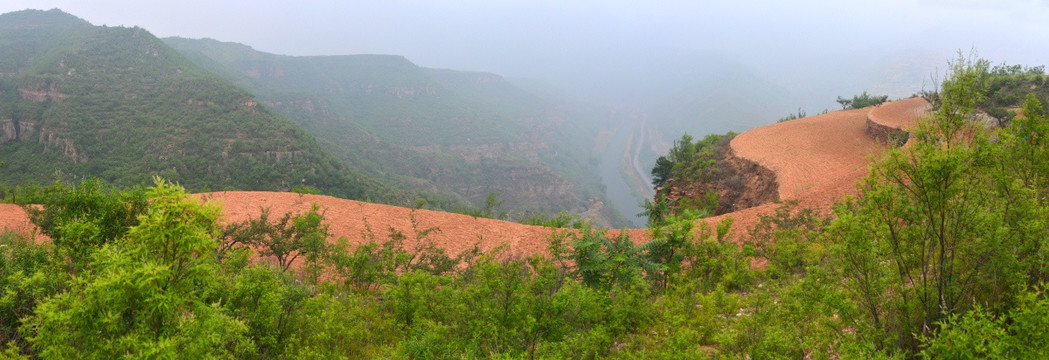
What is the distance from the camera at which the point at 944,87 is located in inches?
139

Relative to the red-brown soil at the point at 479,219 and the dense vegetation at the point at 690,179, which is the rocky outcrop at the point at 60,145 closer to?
the red-brown soil at the point at 479,219

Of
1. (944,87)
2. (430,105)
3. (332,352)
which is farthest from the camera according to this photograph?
(430,105)

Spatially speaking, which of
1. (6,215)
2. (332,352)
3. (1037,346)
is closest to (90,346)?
(332,352)

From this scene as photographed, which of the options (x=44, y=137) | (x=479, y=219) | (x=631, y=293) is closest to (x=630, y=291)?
(x=631, y=293)

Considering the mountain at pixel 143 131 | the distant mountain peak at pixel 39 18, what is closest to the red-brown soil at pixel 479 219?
the mountain at pixel 143 131

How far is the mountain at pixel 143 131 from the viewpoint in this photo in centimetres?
4019

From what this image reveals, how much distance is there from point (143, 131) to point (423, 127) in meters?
84.9

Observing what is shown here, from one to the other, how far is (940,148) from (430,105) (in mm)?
147644

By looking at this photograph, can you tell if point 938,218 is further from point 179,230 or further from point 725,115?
point 725,115

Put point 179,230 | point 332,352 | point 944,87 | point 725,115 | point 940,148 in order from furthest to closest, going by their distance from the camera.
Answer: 1. point 725,115
2. point 332,352
3. point 944,87
4. point 940,148
5. point 179,230

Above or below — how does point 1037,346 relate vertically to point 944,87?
below

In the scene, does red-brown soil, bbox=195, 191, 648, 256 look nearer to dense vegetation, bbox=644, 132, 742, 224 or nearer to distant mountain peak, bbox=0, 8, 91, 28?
dense vegetation, bbox=644, 132, 742, 224

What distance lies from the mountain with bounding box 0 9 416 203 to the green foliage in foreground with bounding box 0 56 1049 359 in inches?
1392

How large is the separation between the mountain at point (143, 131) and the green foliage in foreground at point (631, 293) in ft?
116
